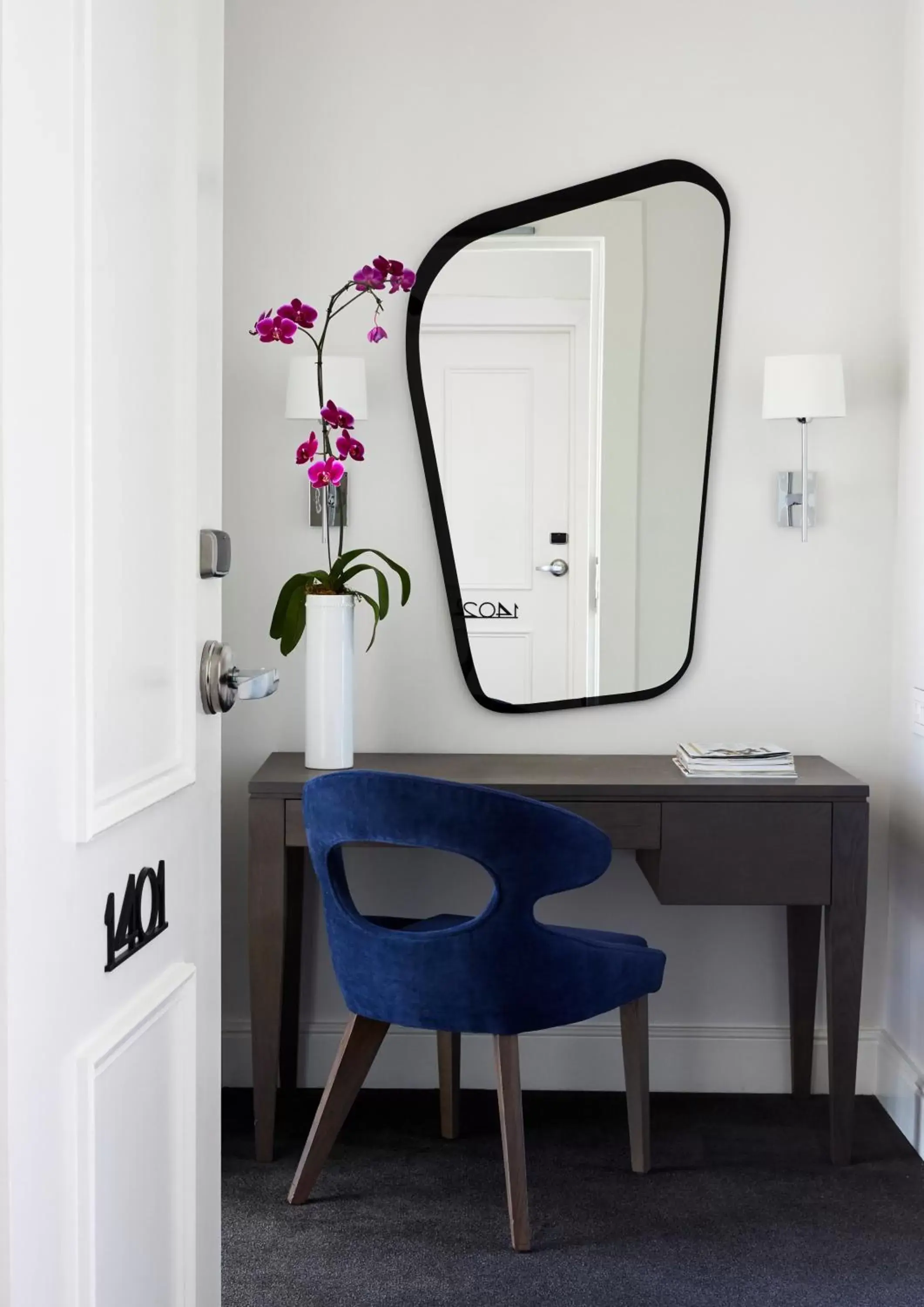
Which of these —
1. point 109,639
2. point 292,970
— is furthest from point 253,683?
point 292,970

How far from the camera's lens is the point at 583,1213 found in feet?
7.16

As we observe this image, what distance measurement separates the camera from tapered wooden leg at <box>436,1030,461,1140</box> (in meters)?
2.45

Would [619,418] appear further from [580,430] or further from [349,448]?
[349,448]

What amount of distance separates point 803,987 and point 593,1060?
518mm

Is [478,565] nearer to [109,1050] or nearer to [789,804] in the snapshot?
[789,804]

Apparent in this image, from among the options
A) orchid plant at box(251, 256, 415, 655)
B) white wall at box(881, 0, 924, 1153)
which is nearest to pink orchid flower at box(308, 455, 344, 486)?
orchid plant at box(251, 256, 415, 655)

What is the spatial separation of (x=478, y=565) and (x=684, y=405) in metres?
0.60

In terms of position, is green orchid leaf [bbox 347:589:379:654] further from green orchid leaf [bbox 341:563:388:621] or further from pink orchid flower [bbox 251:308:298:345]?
pink orchid flower [bbox 251:308:298:345]

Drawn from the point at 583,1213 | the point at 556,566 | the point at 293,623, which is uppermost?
the point at 556,566

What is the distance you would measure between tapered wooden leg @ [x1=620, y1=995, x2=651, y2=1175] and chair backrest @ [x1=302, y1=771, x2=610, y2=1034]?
0.24m

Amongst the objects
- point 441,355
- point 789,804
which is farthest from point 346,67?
point 789,804

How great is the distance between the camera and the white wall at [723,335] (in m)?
2.73

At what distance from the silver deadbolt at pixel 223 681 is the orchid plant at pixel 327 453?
1144 millimetres

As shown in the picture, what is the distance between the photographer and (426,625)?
280 centimetres
